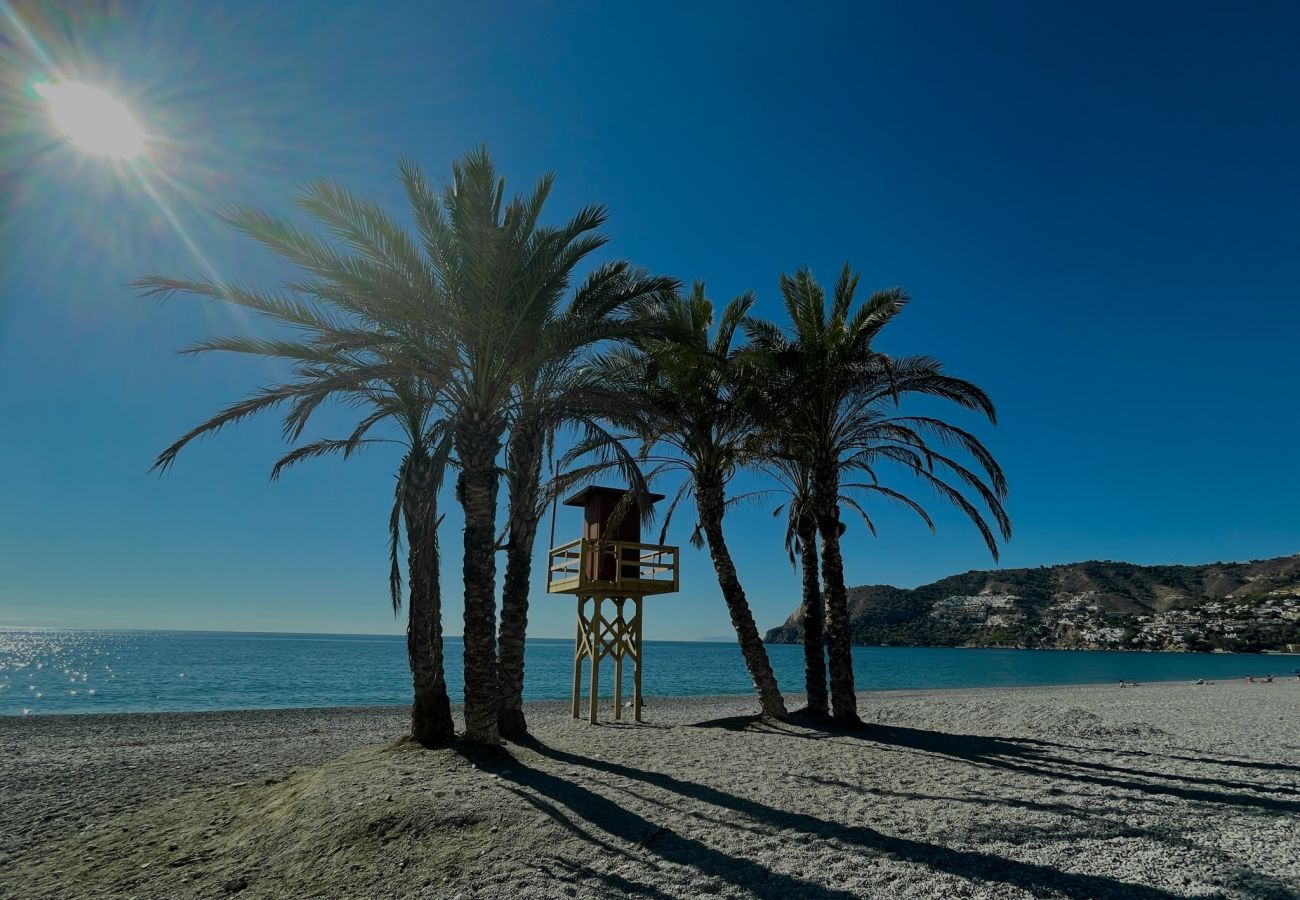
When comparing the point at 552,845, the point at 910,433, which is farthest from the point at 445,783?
the point at 910,433

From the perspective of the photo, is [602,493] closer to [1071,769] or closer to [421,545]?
[421,545]

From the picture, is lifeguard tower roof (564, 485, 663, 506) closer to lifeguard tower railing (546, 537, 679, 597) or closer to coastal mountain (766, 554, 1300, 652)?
lifeguard tower railing (546, 537, 679, 597)

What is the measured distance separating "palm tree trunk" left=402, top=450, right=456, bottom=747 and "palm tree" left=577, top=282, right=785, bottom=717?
Answer: 361 centimetres

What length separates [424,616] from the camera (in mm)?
12031

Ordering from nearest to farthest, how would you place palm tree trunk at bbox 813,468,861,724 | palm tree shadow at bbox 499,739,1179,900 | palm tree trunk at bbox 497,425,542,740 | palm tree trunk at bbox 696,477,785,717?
palm tree shadow at bbox 499,739,1179,900, palm tree trunk at bbox 497,425,542,740, palm tree trunk at bbox 813,468,861,724, palm tree trunk at bbox 696,477,785,717

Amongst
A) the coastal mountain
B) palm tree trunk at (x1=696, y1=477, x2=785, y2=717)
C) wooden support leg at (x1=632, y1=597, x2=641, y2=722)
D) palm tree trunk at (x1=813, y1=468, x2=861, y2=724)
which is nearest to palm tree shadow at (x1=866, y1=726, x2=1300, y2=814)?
palm tree trunk at (x1=813, y1=468, x2=861, y2=724)

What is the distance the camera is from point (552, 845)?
6.50 meters

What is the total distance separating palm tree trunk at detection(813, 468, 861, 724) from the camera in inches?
566

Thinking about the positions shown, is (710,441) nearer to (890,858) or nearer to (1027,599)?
(890,858)

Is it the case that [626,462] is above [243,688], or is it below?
above

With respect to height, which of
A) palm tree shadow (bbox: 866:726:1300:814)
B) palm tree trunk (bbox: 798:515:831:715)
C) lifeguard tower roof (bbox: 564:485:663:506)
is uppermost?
lifeguard tower roof (bbox: 564:485:663:506)

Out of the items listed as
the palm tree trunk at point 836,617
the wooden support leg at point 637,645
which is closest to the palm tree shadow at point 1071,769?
the palm tree trunk at point 836,617

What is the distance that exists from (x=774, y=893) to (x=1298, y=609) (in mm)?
132540

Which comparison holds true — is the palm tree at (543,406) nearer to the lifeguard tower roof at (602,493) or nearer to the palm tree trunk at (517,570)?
the palm tree trunk at (517,570)
